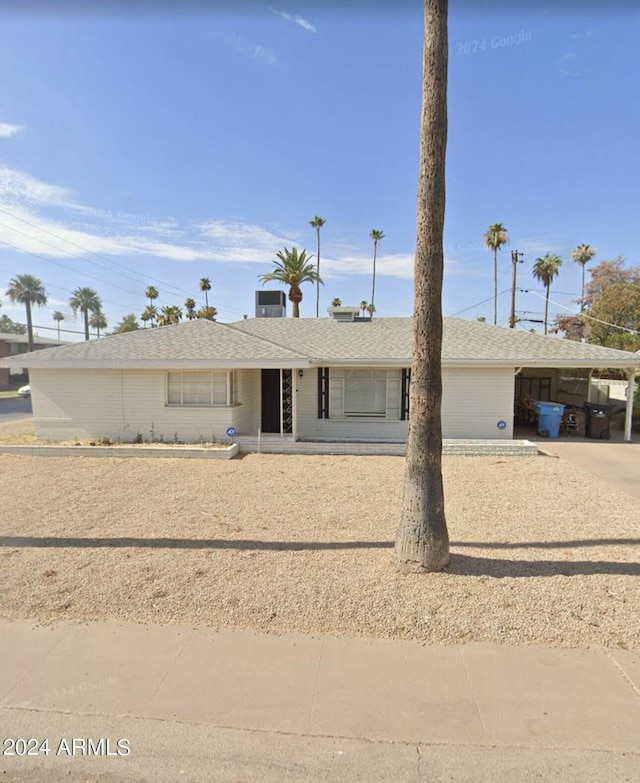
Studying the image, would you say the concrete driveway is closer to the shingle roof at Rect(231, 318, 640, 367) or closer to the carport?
the shingle roof at Rect(231, 318, 640, 367)

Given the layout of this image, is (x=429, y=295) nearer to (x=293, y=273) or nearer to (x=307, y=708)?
(x=307, y=708)

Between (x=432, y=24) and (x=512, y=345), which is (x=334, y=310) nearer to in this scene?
(x=512, y=345)

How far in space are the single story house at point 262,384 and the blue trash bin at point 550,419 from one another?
1.66 m

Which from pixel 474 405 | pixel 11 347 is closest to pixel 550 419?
pixel 474 405

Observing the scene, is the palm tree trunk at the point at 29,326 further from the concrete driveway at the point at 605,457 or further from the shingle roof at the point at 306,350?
the concrete driveway at the point at 605,457

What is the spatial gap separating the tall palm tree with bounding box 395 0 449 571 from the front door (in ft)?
29.7

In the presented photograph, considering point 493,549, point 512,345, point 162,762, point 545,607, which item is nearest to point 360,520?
point 493,549

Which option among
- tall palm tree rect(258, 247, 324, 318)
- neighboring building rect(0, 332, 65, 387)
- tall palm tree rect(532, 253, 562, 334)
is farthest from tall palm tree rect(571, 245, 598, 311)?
neighboring building rect(0, 332, 65, 387)

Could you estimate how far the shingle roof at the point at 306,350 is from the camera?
1098 centimetres

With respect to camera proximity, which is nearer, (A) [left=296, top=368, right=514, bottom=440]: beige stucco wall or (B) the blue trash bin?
(A) [left=296, top=368, right=514, bottom=440]: beige stucco wall

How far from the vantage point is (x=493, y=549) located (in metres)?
4.93

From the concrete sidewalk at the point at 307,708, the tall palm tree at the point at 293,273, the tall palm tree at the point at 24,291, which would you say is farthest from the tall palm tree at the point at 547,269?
the tall palm tree at the point at 24,291

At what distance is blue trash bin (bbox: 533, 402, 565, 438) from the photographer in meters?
13.1

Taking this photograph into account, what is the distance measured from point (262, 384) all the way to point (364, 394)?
10.5ft
